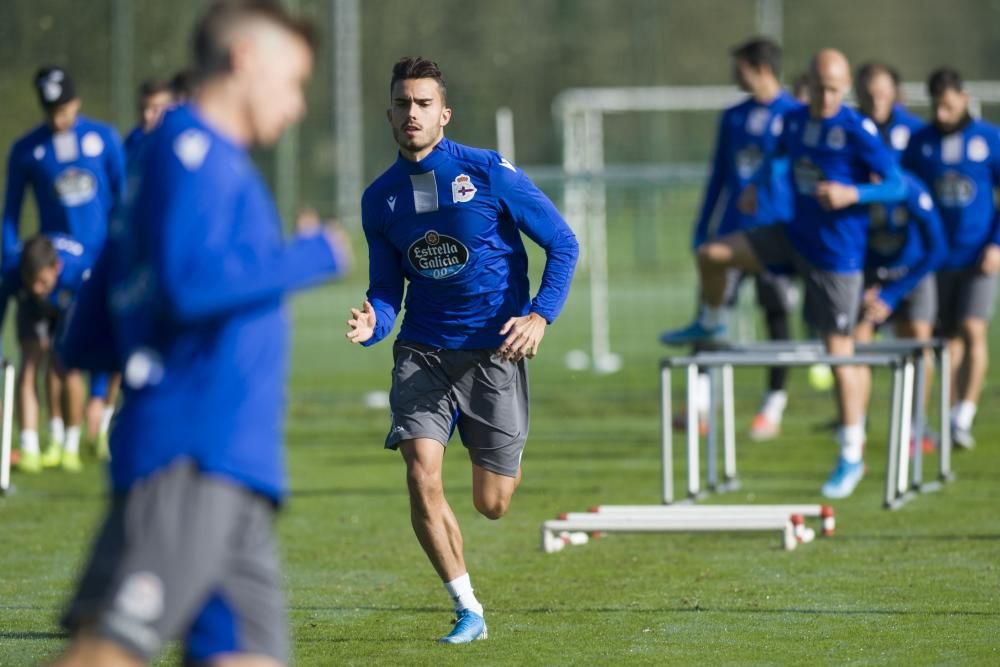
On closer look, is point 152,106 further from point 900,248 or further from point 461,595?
point 461,595

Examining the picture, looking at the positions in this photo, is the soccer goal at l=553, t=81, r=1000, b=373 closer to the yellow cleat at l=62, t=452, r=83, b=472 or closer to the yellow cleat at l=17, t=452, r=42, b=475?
the yellow cleat at l=62, t=452, r=83, b=472

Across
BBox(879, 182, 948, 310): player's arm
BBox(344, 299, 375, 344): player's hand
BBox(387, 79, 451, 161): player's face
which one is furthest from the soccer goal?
BBox(344, 299, 375, 344): player's hand

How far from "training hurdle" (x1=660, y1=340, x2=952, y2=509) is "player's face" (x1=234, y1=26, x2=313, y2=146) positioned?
5.80 meters

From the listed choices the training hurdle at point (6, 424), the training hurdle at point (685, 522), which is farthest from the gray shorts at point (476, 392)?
the training hurdle at point (6, 424)

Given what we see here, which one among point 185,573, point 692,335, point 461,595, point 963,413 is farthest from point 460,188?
point 963,413

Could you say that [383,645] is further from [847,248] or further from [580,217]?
[580,217]

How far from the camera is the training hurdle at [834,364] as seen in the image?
910 cm

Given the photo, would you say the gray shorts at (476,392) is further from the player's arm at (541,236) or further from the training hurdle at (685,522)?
the training hurdle at (685,522)

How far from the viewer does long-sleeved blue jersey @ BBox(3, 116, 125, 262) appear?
11406 mm

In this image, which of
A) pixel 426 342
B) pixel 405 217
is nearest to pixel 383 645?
pixel 426 342

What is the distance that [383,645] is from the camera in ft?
19.8

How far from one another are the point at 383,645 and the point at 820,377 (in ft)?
32.1

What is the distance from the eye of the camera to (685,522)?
796 cm

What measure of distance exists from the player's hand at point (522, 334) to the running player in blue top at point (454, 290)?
0.04 ft
